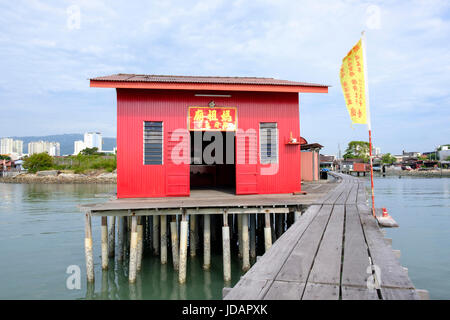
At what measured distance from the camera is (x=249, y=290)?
350 centimetres

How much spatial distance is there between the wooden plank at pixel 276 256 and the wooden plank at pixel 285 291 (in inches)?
9.3

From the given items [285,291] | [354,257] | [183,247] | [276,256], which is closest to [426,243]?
[183,247]

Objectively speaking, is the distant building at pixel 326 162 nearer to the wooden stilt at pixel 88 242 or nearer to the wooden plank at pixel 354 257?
the wooden stilt at pixel 88 242

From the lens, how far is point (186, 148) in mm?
11406

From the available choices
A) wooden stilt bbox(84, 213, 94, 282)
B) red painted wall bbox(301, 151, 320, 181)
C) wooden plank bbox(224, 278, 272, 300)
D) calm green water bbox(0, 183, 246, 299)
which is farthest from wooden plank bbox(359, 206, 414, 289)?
red painted wall bbox(301, 151, 320, 181)

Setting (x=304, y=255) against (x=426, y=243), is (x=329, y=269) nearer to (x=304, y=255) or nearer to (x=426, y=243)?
(x=304, y=255)

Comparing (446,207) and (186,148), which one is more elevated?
(186,148)

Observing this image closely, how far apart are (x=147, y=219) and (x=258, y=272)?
35.8ft

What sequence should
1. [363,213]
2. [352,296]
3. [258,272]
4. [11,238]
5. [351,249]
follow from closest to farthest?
[352,296]
[258,272]
[351,249]
[363,213]
[11,238]

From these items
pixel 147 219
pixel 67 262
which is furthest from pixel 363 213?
pixel 67 262

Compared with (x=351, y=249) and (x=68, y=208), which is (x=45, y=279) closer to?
(x=351, y=249)

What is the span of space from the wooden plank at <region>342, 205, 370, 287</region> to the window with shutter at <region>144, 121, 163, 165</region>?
6841mm

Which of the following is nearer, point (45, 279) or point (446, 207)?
point (45, 279)

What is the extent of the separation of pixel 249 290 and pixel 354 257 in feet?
6.37
